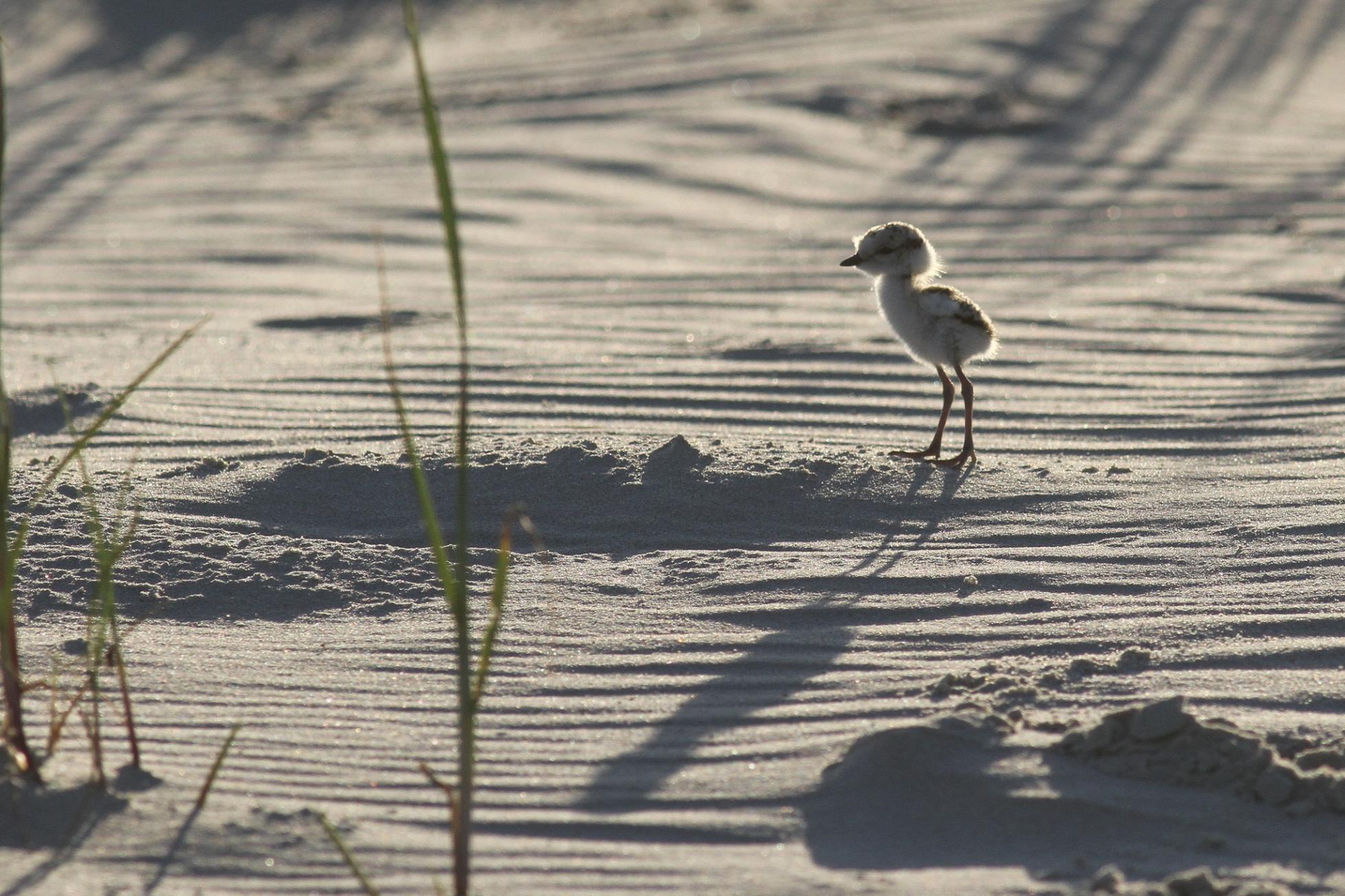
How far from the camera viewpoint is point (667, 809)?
335 cm

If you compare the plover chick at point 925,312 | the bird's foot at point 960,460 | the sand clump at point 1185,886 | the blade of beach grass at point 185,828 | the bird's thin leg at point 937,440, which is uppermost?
the plover chick at point 925,312

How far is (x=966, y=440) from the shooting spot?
225 inches

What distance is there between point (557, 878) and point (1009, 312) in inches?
211

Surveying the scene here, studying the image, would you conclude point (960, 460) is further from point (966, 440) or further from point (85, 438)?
point (85, 438)

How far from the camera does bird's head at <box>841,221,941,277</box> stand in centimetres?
632

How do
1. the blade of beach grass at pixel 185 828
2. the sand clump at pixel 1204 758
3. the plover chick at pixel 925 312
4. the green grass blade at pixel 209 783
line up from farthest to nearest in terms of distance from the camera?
1. the plover chick at pixel 925 312
2. the sand clump at pixel 1204 758
3. the green grass blade at pixel 209 783
4. the blade of beach grass at pixel 185 828

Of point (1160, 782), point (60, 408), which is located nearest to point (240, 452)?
point (60, 408)

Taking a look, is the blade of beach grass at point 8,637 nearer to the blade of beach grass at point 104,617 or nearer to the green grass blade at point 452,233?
the blade of beach grass at point 104,617

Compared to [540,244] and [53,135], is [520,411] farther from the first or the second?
[53,135]

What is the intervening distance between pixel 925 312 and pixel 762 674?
8.22 feet

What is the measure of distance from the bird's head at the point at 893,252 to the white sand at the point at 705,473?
526 mm

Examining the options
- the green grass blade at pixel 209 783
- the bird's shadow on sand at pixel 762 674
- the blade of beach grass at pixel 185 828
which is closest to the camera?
the blade of beach grass at pixel 185 828

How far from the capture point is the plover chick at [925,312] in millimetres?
6008

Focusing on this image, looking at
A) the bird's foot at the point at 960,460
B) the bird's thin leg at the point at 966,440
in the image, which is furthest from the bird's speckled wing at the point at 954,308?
the bird's foot at the point at 960,460
